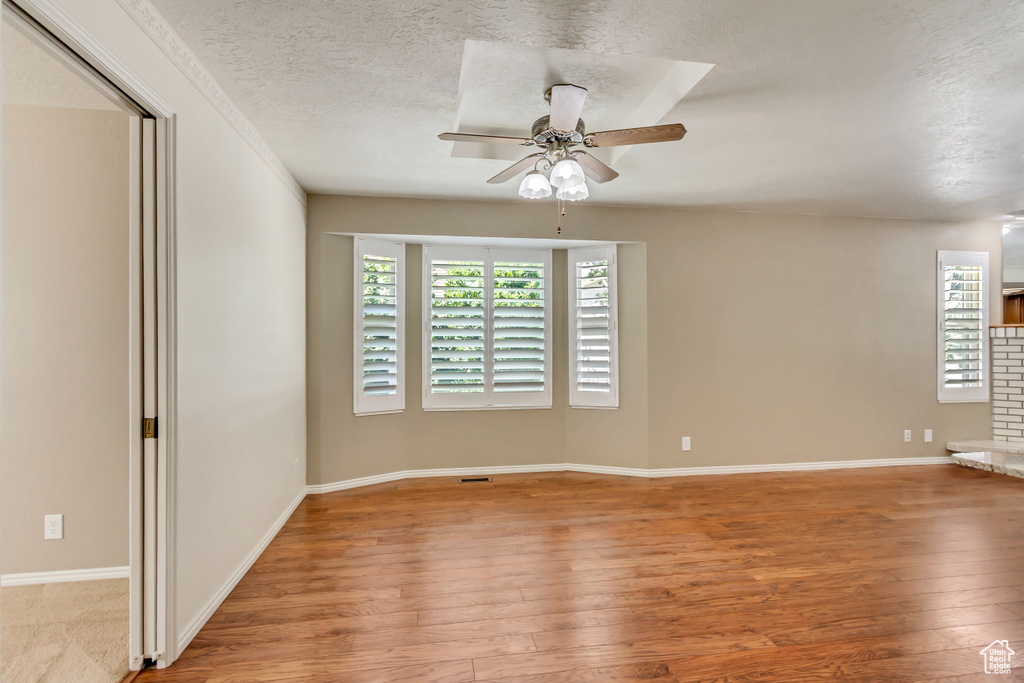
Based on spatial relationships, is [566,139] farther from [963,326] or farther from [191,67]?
[963,326]

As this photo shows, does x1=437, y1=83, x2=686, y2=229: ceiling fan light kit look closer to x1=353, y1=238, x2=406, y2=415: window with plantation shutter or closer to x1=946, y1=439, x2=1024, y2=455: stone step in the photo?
x1=353, y1=238, x2=406, y2=415: window with plantation shutter

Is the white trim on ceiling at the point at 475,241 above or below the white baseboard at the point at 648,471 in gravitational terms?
above

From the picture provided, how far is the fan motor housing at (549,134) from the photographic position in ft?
8.34

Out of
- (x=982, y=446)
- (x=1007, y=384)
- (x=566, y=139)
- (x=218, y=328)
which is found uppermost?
(x=566, y=139)

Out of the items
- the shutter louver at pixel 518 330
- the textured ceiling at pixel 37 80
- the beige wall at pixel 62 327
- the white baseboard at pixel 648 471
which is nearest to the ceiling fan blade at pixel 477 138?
the textured ceiling at pixel 37 80

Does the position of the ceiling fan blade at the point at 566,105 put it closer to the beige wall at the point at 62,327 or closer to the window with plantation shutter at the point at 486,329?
the beige wall at the point at 62,327

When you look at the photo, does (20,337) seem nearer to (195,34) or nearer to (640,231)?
(195,34)

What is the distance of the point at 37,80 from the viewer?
217 cm

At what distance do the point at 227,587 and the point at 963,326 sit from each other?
6735mm

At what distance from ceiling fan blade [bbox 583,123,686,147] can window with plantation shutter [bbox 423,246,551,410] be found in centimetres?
250

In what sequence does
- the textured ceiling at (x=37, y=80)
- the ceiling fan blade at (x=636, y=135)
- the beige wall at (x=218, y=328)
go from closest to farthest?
the textured ceiling at (x=37, y=80), the beige wall at (x=218, y=328), the ceiling fan blade at (x=636, y=135)

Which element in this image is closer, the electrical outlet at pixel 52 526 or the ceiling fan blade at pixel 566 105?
the ceiling fan blade at pixel 566 105

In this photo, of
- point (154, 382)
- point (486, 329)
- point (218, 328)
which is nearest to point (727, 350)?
point (486, 329)

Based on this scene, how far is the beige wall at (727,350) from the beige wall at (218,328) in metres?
1.17
